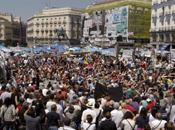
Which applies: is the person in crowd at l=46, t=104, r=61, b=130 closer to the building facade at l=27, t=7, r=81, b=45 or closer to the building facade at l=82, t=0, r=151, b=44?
the building facade at l=82, t=0, r=151, b=44

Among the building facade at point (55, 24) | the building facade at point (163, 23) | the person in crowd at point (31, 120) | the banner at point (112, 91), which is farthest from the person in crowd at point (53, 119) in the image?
the building facade at point (55, 24)

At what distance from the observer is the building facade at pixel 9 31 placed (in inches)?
4469

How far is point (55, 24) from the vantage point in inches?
4168

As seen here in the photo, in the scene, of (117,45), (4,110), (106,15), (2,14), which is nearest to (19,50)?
(117,45)

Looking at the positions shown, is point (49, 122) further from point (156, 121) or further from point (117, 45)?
point (117, 45)

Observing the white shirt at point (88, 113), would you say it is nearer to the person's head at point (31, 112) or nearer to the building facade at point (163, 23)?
the person's head at point (31, 112)

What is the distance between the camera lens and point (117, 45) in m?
29.7

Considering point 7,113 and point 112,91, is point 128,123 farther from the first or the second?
point 112,91

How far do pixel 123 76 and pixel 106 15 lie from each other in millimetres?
57753

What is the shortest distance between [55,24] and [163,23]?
58.7m

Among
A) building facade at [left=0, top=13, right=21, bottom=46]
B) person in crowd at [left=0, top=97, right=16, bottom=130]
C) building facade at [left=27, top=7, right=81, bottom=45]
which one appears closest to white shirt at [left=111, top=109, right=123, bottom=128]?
person in crowd at [left=0, top=97, right=16, bottom=130]

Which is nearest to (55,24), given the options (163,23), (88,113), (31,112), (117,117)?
(163,23)

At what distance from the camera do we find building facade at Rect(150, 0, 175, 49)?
50831 mm

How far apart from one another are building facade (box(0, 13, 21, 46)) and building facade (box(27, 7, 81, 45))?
35.0 ft
